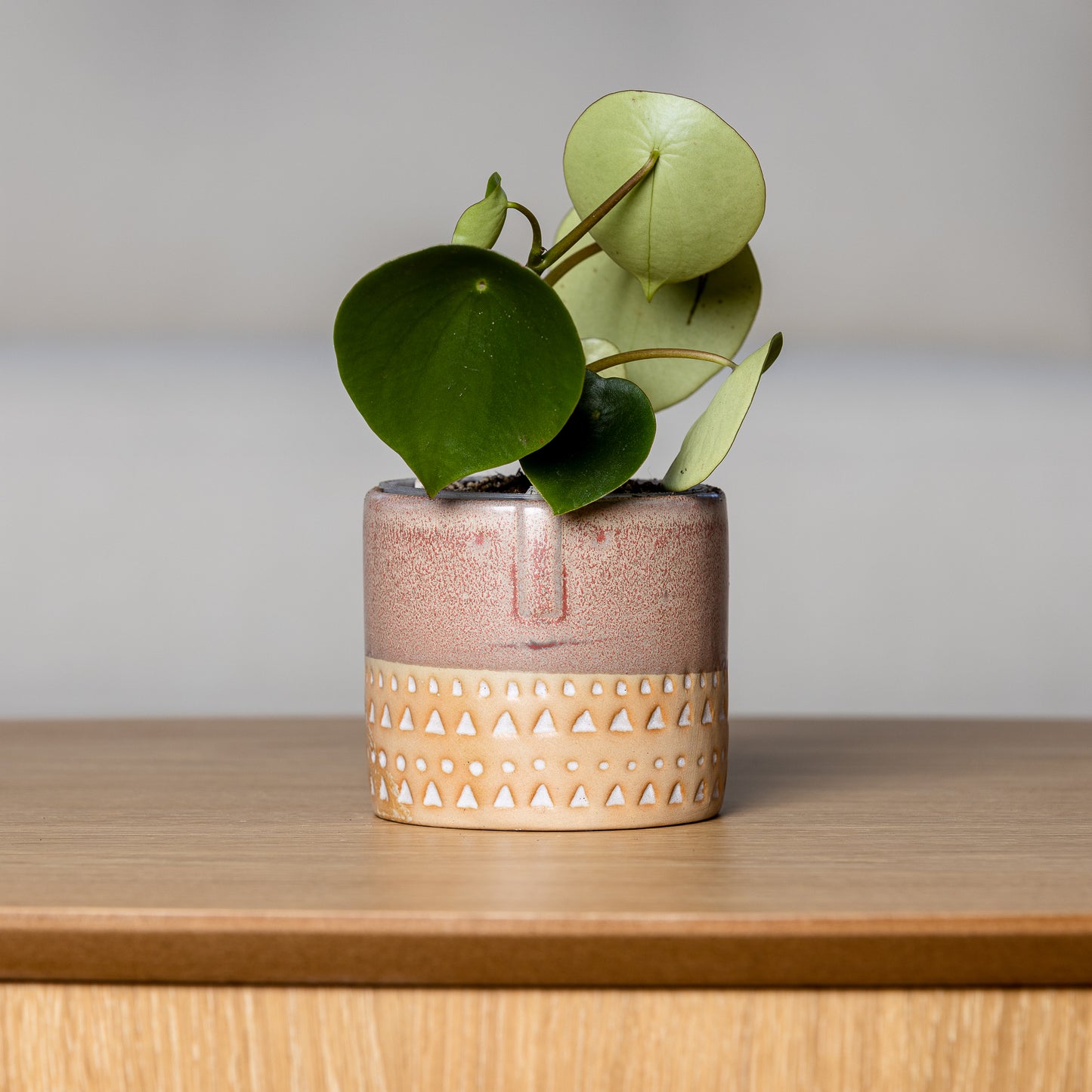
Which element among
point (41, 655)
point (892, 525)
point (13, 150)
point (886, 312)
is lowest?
point (41, 655)

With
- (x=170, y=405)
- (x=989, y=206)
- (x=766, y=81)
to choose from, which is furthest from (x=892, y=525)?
(x=170, y=405)

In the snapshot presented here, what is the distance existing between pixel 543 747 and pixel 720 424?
0.15m

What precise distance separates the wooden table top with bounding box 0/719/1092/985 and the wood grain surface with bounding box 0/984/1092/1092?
10 millimetres

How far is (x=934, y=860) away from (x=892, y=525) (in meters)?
0.64

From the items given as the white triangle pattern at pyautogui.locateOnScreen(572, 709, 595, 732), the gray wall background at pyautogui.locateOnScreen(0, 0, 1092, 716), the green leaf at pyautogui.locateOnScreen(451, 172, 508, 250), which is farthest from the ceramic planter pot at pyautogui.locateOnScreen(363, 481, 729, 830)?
the gray wall background at pyautogui.locateOnScreen(0, 0, 1092, 716)

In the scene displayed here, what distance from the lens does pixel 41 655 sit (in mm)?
1088

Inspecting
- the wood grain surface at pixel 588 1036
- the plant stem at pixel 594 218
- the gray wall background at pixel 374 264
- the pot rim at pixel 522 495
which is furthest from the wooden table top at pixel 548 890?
the gray wall background at pixel 374 264

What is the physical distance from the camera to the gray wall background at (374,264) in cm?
105

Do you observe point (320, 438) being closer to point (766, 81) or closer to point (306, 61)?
point (306, 61)

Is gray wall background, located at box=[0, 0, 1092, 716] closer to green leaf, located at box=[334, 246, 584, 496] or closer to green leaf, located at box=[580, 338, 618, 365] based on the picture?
green leaf, located at box=[580, 338, 618, 365]

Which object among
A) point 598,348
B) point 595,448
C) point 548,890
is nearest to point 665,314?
point 598,348

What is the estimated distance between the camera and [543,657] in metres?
0.53

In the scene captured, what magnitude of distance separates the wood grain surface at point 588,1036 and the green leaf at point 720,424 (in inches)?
8.1

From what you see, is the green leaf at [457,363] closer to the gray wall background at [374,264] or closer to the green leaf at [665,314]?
the green leaf at [665,314]
